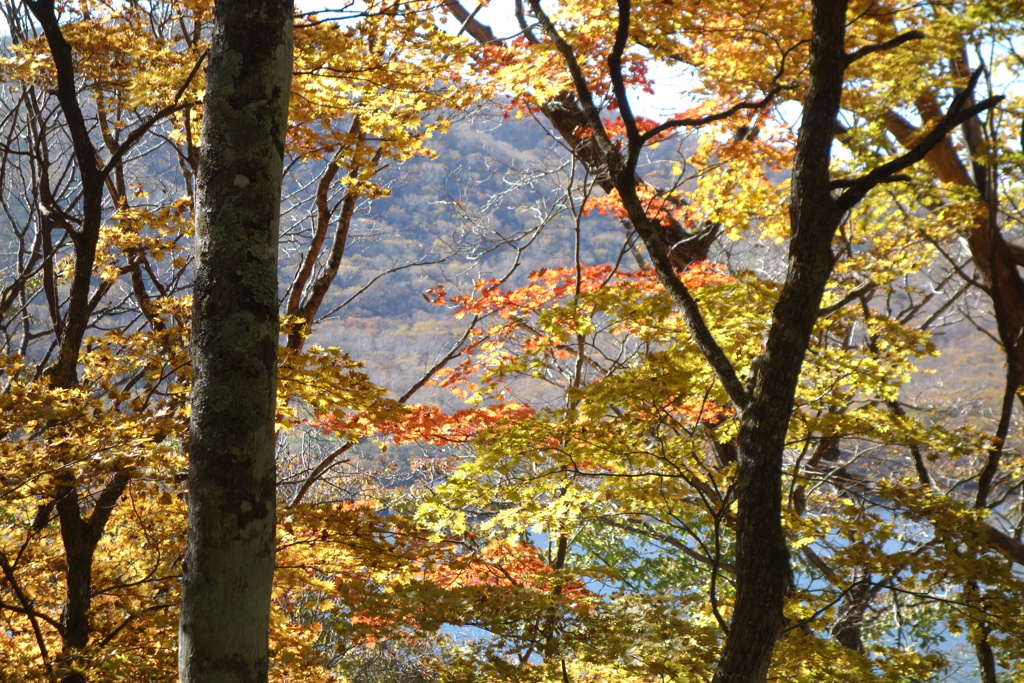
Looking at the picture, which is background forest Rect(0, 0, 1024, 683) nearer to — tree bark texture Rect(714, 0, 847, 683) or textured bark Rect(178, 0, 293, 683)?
tree bark texture Rect(714, 0, 847, 683)

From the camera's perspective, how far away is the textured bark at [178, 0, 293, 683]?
5.56ft

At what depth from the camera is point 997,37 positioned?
14.6ft

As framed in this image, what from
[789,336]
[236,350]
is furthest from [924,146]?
[236,350]

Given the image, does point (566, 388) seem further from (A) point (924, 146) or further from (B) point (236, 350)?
(B) point (236, 350)

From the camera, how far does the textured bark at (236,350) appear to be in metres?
1.70

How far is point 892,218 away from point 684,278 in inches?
101

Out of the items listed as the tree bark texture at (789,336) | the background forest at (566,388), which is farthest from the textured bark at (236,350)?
the tree bark texture at (789,336)

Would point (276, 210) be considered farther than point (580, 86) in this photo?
No

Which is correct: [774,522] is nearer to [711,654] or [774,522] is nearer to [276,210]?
[711,654]

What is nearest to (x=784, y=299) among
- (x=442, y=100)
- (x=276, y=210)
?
(x=276, y=210)

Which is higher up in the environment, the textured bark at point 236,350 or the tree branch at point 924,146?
the tree branch at point 924,146

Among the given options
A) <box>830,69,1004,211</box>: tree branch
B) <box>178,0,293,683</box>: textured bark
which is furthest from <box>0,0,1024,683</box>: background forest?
<box>178,0,293,683</box>: textured bark

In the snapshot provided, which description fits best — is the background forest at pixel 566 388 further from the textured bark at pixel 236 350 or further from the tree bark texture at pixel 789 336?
the textured bark at pixel 236 350

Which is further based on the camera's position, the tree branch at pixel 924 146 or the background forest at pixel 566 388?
the background forest at pixel 566 388
